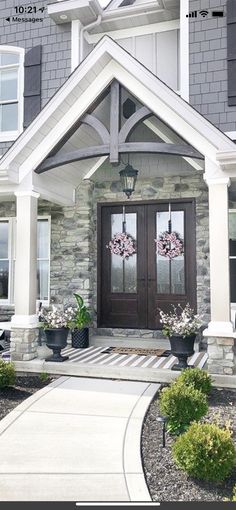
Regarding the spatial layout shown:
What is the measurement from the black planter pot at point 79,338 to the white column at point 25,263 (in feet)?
4.32

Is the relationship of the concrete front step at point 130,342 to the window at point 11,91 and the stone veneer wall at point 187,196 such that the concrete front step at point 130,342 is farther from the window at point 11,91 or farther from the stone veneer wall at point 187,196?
the window at point 11,91

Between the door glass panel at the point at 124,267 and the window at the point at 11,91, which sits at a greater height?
the window at the point at 11,91

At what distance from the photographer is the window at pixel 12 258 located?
8.20 meters

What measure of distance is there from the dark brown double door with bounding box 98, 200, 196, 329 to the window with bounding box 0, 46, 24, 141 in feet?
8.28

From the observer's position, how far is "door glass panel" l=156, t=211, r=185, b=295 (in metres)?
7.55

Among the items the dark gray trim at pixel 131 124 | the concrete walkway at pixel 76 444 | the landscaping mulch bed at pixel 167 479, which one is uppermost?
the dark gray trim at pixel 131 124

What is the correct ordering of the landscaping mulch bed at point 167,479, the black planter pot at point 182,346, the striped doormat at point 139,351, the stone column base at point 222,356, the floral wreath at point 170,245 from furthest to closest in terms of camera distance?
the floral wreath at point 170,245 → the striped doormat at point 139,351 → the black planter pot at point 182,346 → the stone column base at point 222,356 → the landscaping mulch bed at point 167,479

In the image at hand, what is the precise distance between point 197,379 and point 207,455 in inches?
67.8

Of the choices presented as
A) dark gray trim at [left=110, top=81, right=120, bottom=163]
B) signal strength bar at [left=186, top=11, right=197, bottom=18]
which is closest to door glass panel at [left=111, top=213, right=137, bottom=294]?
dark gray trim at [left=110, top=81, right=120, bottom=163]

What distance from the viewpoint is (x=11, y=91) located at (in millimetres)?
8508

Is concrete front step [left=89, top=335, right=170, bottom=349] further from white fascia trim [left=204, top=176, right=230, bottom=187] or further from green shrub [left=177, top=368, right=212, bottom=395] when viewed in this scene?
white fascia trim [left=204, top=176, right=230, bottom=187]

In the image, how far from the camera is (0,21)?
855cm

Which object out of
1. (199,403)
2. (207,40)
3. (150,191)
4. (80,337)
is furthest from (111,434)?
(207,40)

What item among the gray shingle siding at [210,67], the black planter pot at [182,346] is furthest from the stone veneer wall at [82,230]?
the black planter pot at [182,346]
